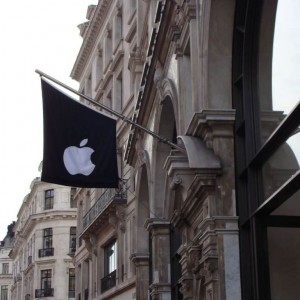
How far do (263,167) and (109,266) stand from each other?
76.5 ft

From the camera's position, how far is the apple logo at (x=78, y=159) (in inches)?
619

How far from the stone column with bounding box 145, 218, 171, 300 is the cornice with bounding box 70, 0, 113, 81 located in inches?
815

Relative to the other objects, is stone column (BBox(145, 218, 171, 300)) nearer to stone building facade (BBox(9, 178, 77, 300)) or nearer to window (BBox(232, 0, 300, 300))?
window (BBox(232, 0, 300, 300))

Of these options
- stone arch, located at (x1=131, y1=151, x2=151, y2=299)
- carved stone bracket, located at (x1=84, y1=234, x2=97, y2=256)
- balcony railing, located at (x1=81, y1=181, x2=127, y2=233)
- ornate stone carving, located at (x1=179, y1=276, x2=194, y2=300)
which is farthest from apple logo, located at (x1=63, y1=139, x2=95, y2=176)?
carved stone bracket, located at (x1=84, y1=234, x2=97, y2=256)

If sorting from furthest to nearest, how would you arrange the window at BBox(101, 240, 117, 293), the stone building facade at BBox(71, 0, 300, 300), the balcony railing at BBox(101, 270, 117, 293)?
the window at BBox(101, 240, 117, 293) < the balcony railing at BBox(101, 270, 117, 293) < the stone building facade at BBox(71, 0, 300, 300)

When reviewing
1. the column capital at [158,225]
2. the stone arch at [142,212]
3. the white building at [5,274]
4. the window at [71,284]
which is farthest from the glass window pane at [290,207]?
the white building at [5,274]

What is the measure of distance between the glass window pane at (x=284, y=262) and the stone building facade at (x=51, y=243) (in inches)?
2390

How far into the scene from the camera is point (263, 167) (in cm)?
1202

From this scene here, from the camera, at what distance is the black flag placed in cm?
1578

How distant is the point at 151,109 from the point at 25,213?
2673 inches

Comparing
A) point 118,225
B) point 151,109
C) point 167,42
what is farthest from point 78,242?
point 167,42

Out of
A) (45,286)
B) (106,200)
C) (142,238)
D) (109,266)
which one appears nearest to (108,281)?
(109,266)

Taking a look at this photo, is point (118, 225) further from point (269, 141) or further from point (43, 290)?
point (43, 290)

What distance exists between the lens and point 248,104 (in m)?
12.7
